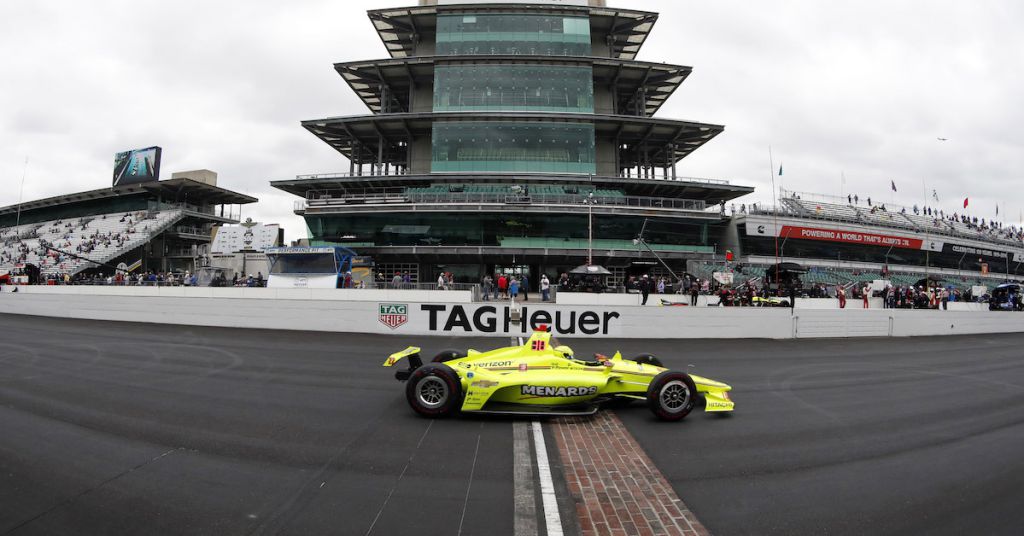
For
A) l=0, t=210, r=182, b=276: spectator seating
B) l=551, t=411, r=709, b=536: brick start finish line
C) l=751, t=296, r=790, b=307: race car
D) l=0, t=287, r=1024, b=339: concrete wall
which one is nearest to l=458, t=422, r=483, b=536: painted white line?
l=551, t=411, r=709, b=536: brick start finish line

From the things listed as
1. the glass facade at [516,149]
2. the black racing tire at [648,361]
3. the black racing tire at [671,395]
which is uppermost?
the glass facade at [516,149]

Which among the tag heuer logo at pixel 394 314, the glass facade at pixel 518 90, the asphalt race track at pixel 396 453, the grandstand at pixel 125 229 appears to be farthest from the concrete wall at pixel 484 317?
the grandstand at pixel 125 229

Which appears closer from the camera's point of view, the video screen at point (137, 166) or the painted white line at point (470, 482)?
the painted white line at point (470, 482)

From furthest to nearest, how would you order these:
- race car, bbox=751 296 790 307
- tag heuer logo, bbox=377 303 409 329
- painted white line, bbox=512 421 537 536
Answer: race car, bbox=751 296 790 307, tag heuer logo, bbox=377 303 409 329, painted white line, bbox=512 421 537 536

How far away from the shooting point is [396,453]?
4.72 metres

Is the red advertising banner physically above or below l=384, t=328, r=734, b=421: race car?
above

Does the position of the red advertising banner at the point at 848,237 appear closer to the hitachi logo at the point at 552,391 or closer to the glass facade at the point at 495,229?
the glass facade at the point at 495,229

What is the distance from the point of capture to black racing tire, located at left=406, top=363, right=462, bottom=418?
5.95 meters

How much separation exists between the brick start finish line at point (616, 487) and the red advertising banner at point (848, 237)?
4004cm

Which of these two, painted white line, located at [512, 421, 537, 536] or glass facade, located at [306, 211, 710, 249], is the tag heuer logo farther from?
glass facade, located at [306, 211, 710, 249]

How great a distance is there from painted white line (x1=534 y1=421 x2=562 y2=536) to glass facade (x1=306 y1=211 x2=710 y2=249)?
94.6 feet

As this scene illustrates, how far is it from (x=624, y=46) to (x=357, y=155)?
29296mm

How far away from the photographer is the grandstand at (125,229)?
46719mm

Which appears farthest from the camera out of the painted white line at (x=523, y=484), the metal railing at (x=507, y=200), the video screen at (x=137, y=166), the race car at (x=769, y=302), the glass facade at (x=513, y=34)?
the video screen at (x=137, y=166)
